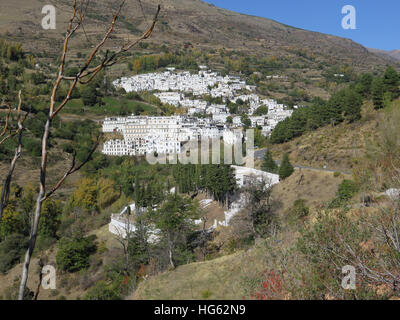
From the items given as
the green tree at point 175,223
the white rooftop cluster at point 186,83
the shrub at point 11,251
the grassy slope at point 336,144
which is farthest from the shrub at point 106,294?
the white rooftop cluster at point 186,83

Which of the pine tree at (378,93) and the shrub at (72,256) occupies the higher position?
the pine tree at (378,93)

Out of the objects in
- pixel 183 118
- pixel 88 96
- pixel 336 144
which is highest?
pixel 88 96

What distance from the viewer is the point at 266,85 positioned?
73062mm

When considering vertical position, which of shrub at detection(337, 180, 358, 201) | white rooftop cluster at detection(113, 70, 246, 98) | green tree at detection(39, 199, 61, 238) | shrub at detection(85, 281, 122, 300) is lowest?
green tree at detection(39, 199, 61, 238)

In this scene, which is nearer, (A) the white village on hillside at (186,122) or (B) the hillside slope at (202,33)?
(A) the white village on hillside at (186,122)

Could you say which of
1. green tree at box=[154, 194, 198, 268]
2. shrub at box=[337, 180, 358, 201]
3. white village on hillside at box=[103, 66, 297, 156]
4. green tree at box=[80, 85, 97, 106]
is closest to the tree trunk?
shrub at box=[337, 180, 358, 201]

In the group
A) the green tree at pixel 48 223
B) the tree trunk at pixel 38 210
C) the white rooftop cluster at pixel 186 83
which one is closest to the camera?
the tree trunk at pixel 38 210

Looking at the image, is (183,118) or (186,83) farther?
(186,83)

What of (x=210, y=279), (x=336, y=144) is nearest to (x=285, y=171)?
(x=336, y=144)

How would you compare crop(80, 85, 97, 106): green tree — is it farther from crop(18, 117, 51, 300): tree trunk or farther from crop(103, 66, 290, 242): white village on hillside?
crop(18, 117, 51, 300): tree trunk

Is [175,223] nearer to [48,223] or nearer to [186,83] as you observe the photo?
[48,223]

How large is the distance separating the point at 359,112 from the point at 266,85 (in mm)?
50073

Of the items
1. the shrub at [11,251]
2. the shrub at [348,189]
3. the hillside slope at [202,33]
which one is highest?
the hillside slope at [202,33]

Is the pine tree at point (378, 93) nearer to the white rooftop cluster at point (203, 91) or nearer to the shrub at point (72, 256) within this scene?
the shrub at point (72, 256)
